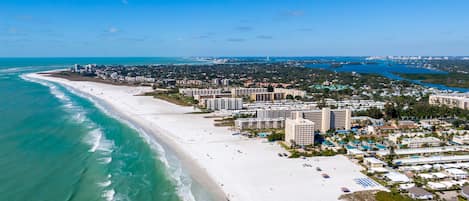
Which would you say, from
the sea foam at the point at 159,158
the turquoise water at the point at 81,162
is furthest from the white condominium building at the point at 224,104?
→ the turquoise water at the point at 81,162

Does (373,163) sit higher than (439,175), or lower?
higher

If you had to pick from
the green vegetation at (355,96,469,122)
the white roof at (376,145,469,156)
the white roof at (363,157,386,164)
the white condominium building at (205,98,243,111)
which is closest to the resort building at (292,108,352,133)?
the green vegetation at (355,96,469,122)

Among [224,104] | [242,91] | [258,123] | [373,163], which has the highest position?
[242,91]

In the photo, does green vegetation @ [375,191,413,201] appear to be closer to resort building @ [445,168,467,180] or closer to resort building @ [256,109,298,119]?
resort building @ [445,168,467,180]

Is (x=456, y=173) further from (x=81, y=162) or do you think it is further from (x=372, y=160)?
(x=81, y=162)

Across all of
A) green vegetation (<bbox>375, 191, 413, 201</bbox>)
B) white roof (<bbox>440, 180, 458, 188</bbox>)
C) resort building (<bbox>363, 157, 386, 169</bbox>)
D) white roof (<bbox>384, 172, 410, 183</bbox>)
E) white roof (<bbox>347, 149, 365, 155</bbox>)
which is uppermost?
resort building (<bbox>363, 157, 386, 169</bbox>)

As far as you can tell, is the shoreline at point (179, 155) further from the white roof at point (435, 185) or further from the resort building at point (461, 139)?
the resort building at point (461, 139)

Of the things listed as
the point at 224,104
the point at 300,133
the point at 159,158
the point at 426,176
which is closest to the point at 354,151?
the point at 300,133
